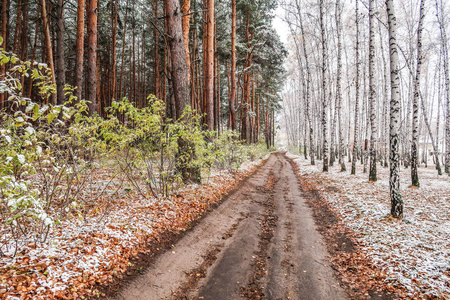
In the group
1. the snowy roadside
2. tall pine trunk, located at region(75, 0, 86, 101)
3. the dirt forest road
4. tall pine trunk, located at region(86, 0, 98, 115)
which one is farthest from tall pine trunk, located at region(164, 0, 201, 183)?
tall pine trunk, located at region(75, 0, 86, 101)

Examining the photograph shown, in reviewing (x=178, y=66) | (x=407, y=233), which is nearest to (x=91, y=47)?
(x=178, y=66)

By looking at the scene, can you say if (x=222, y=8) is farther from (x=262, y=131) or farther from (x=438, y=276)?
(x=262, y=131)

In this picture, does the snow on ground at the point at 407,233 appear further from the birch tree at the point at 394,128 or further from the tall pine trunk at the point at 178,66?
the tall pine trunk at the point at 178,66

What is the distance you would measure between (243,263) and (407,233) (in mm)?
3912

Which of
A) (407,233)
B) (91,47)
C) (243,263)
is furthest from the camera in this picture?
(91,47)

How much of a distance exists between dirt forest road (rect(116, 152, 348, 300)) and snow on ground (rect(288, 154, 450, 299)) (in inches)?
41.1

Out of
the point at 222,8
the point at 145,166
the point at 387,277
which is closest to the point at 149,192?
the point at 145,166

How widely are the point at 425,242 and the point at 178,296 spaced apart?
5.09 meters

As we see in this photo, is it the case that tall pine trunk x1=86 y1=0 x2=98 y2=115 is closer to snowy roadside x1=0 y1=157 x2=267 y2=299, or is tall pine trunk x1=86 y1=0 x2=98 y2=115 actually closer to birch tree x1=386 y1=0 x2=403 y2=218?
snowy roadside x1=0 y1=157 x2=267 y2=299

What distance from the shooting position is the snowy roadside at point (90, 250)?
274cm

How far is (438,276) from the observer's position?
341 cm

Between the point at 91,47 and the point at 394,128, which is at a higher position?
the point at 91,47

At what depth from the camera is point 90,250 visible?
354 centimetres

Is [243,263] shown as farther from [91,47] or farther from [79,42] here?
[79,42]
